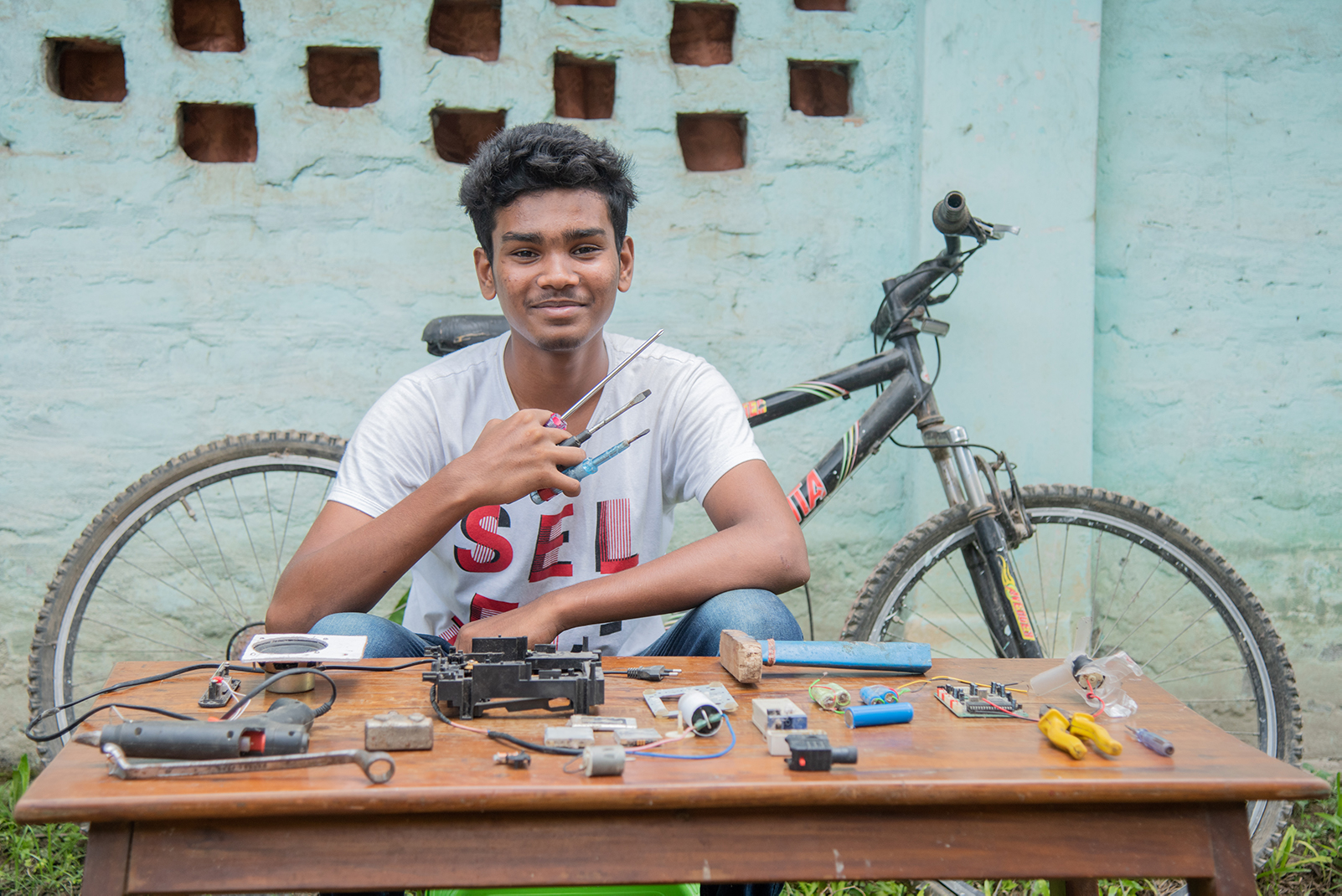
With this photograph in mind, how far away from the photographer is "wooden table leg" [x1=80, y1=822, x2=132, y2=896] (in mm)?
935

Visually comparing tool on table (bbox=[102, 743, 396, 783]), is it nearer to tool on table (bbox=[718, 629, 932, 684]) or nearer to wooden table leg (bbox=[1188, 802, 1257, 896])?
tool on table (bbox=[718, 629, 932, 684])

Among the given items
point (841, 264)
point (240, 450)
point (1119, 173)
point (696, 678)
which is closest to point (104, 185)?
point (240, 450)

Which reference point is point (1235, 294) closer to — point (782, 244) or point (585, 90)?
point (782, 244)

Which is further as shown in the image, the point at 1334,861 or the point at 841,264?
the point at 841,264

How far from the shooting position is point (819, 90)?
2889mm

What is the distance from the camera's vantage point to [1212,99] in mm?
2770

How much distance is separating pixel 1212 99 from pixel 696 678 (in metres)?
2.43

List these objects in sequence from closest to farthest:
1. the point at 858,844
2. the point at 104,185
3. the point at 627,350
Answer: the point at 858,844 < the point at 627,350 < the point at 104,185

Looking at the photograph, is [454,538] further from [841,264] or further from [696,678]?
[841,264]

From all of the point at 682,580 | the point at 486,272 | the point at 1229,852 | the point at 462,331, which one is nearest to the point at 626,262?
the point at 486,272

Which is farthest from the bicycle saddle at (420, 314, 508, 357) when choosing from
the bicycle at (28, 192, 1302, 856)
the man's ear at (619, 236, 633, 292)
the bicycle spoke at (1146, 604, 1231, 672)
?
the bicycle spoke at (1146, 604, 1231, 672)

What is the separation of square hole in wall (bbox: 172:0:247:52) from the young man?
4.00 feet

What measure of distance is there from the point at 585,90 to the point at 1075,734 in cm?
227

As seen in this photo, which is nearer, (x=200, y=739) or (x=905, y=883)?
(x=200, y=739)
